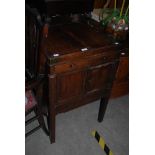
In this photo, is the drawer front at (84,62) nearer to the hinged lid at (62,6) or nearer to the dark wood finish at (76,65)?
the dark wood finish at (76,65)

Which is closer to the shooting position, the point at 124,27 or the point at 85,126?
the point at 124,27

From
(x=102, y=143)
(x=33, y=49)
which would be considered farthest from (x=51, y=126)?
(x=33, y=49)

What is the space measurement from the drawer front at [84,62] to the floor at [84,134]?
2.12ft

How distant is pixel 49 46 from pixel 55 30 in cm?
25

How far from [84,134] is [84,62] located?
0.69 meters

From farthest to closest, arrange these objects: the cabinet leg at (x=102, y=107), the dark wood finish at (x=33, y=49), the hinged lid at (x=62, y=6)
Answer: the cabinet leg at (x=102, y=107)
the hinged lid at (x=62, y=6)
the dark wood finish at (x=33, y=49)

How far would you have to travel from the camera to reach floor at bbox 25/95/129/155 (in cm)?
154

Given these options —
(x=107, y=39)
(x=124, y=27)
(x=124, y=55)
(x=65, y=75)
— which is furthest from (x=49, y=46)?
(x=124, y=55)

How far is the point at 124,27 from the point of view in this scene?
4.99ft

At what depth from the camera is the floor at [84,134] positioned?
1.54 meters

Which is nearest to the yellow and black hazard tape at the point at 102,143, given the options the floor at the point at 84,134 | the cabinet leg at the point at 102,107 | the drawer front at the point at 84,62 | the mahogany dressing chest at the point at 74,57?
the floor at the point at 84,134

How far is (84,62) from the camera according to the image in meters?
1.28
